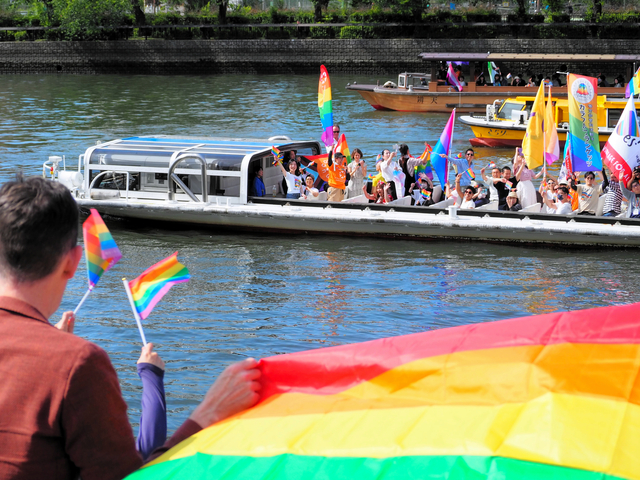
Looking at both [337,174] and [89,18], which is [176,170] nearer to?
[337,174]

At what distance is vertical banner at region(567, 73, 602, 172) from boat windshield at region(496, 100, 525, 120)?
1182 centimetres

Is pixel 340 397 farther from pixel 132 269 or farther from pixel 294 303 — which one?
pixel 132 269

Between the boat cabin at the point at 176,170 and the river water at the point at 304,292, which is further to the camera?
the boat cabin at the point at 176,170

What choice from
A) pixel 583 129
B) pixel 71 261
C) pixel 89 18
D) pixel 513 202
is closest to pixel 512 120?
pixel 583 129

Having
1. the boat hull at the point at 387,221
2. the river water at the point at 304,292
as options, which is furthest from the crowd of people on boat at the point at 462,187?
the river water at the point at 304,292

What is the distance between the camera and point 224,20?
5753cm

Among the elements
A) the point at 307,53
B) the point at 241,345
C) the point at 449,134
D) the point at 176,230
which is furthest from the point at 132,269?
the point at 307,53

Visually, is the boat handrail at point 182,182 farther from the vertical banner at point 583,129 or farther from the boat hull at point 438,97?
the boat hull at point 438,97

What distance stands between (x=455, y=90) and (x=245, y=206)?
20172 millimetres

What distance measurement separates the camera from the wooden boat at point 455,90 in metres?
32.0

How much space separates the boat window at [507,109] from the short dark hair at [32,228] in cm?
2705

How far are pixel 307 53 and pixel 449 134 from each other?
122 feet

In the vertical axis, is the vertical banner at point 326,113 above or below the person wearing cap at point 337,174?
above

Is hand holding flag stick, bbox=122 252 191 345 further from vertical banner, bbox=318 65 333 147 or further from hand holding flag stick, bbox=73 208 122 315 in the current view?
vertical banner, bbox=318 65 333 147
